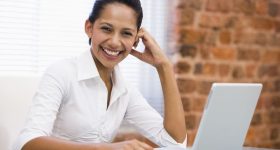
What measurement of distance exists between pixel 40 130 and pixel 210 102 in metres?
0.51

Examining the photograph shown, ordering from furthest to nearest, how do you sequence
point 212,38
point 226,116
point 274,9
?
point 274,9 < point 212,38 < point 226,116

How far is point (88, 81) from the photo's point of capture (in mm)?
1563

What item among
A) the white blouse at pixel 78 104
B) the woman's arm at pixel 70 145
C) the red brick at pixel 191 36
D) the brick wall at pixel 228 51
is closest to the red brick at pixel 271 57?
the brick wall at pixel 228 51

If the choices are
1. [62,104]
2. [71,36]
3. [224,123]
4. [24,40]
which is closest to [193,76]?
[71,36]

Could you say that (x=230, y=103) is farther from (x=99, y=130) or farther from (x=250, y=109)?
(x=99, y=130)

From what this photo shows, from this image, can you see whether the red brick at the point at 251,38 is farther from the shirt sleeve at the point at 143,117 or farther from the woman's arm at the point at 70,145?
the woman's arm at the point at 70,145

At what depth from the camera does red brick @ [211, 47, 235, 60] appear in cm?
256

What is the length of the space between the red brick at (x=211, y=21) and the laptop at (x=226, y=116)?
4.26 ft

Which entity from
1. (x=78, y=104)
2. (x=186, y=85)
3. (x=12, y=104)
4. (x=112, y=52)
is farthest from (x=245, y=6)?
(x=12, y=104)

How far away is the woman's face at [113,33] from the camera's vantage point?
4.90 feet

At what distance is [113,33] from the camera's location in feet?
4.95

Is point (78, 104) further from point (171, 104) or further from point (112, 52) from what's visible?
point (171, 104)

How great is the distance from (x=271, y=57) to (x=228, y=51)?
36cm

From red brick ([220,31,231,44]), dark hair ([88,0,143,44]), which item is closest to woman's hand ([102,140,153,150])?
dark hair ([88,0,143,44])
